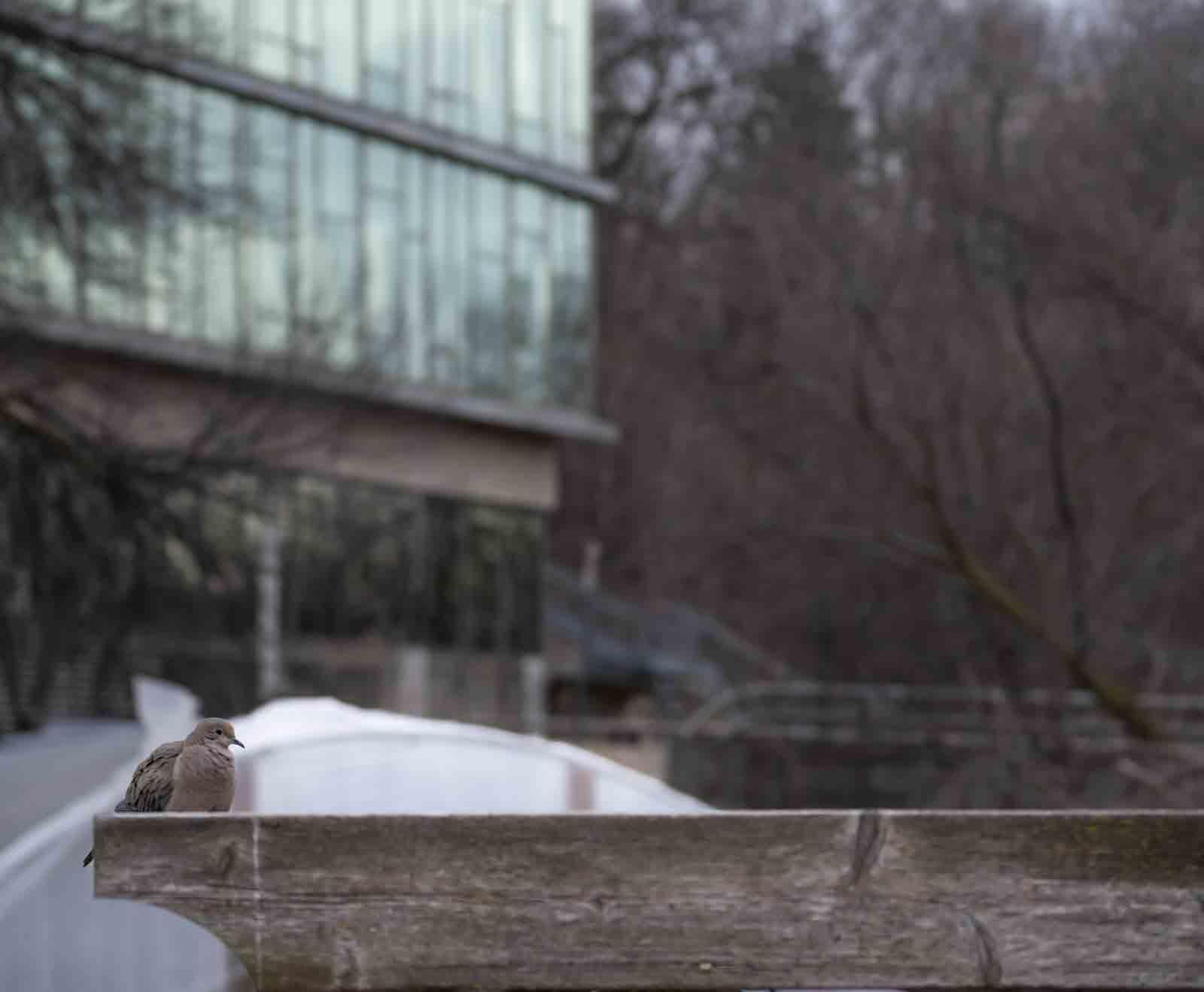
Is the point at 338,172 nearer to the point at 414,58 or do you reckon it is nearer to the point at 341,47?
the point at 341,47

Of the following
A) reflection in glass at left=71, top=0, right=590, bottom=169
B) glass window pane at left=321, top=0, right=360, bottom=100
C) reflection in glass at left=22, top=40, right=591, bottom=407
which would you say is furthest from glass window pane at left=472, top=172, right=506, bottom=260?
glass window pane at left=321, top=0, right=360, bottom=100

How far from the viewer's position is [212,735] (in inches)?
143

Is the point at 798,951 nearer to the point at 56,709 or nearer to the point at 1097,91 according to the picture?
the point at 1097,91

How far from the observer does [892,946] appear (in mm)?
3885

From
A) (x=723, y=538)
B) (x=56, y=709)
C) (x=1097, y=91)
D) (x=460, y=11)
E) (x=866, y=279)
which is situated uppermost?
(x=460, y=11)

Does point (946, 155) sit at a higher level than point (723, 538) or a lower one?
higher

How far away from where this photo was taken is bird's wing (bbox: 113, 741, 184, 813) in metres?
3.77

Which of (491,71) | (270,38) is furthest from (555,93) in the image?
(270,38)

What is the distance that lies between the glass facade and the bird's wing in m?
27.4

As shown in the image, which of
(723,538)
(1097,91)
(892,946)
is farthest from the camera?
(723,538)

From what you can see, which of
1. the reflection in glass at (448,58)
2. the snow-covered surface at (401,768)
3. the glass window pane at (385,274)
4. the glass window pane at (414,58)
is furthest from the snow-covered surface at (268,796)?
the glass window pane at (414,58)

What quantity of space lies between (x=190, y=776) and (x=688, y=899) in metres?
0.80

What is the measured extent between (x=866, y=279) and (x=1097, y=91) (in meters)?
A: 3.16

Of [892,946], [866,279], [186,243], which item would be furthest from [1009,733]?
[892,946]
